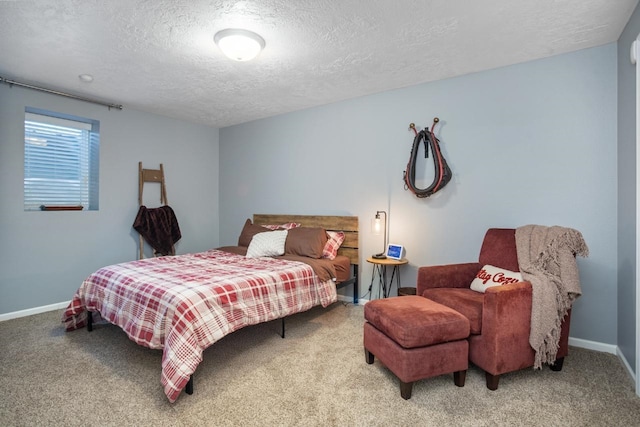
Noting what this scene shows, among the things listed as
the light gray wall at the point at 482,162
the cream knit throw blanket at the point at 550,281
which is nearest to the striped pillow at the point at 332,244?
the light gray wall at the point at 482,162

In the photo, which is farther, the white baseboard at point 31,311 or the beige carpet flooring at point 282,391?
the white baseboard at point 31,311

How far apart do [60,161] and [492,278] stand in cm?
472

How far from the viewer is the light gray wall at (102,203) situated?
3.46 metres

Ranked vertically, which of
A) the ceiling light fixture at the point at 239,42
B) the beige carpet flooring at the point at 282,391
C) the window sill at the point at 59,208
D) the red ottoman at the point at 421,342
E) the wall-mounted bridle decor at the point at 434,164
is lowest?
the beige carpet flooring at the point at 282,391

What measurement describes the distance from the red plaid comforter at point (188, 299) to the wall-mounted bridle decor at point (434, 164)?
134 centimetres

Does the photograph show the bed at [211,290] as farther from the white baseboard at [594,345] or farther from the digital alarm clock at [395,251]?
the white baseboard at [594,345]

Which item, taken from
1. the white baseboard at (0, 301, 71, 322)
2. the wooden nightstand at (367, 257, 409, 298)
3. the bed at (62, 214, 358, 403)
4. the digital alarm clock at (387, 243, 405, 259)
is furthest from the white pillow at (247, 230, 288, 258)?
the white baseboard at (0, 301, 71, 322)

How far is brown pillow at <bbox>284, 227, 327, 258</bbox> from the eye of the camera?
3.67 metres

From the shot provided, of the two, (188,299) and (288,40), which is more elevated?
(288,40)

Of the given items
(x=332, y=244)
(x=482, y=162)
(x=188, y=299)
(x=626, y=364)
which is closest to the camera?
(x=188, y=299)

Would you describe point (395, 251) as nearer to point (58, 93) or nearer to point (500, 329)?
point (500, 329)

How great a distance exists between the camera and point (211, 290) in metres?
2.37

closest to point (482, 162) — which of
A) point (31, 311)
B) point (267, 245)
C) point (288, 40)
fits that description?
point (288, 40)

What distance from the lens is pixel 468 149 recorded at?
3.25m
